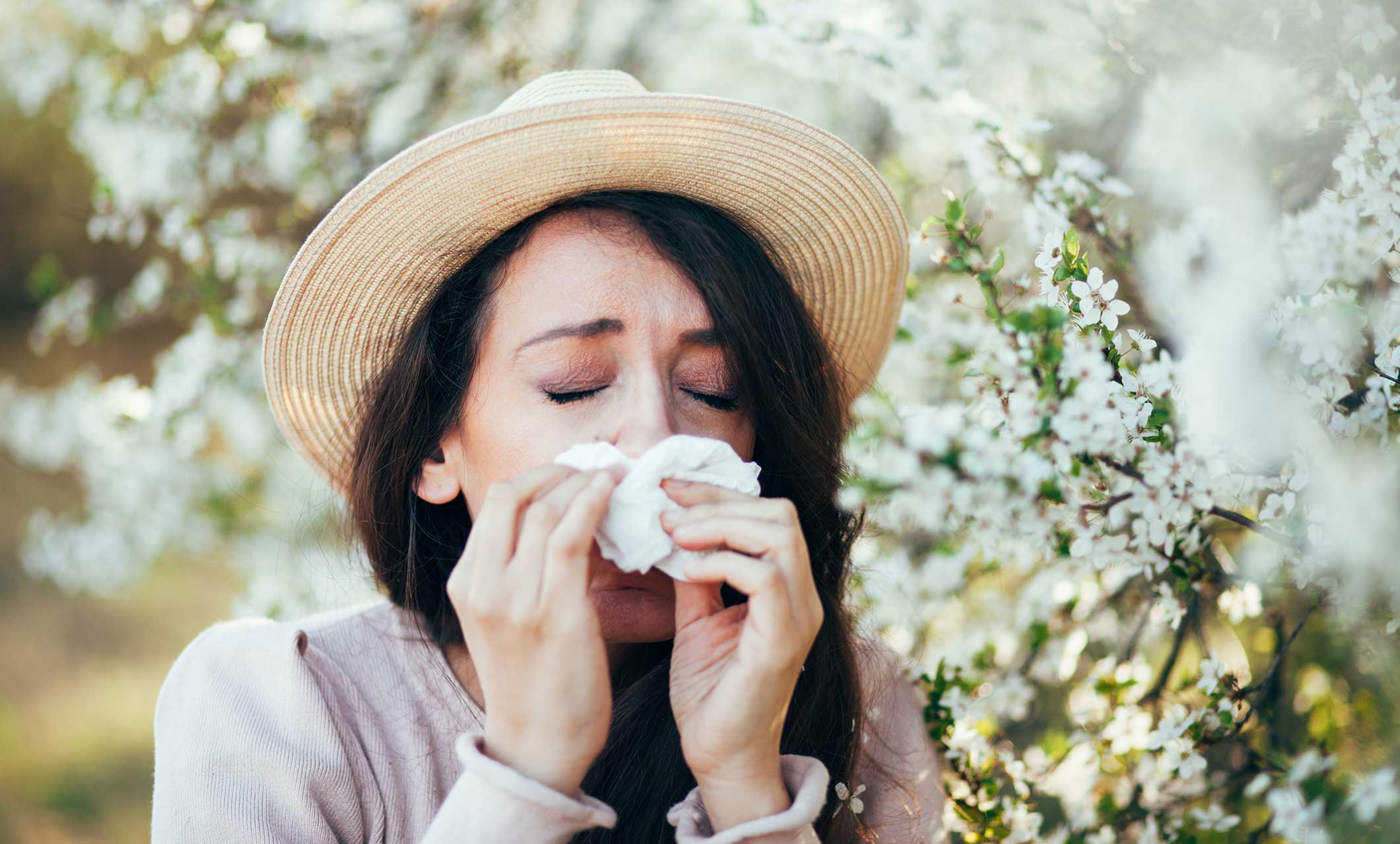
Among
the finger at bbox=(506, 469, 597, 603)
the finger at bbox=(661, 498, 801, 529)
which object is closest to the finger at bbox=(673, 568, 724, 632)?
the finger at bbox=(661, 498, 801, 529)

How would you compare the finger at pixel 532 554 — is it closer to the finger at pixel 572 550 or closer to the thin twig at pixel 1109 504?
the finger at pixel 572 550

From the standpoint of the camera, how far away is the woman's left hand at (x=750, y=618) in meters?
1.29

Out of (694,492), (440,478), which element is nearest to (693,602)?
(694,492)

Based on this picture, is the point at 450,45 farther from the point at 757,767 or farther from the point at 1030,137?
the point at 757,767

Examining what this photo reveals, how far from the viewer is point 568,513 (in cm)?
124

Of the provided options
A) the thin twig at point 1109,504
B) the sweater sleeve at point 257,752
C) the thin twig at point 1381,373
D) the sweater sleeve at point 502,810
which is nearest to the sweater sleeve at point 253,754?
the sweater sleeve at point 257,752

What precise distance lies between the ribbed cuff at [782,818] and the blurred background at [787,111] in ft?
1.77

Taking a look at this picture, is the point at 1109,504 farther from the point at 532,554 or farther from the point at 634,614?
the point at 532,554

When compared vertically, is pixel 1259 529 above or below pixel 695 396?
below

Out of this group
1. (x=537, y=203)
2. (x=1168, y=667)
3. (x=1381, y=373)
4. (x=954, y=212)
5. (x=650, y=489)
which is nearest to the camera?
(x=650, y=489)

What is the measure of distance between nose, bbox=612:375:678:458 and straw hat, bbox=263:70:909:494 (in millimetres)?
387

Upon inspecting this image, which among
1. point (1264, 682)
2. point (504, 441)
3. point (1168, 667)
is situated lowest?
point (1168, 667)

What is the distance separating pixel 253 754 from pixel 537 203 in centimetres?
98

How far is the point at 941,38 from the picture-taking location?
2.83m
